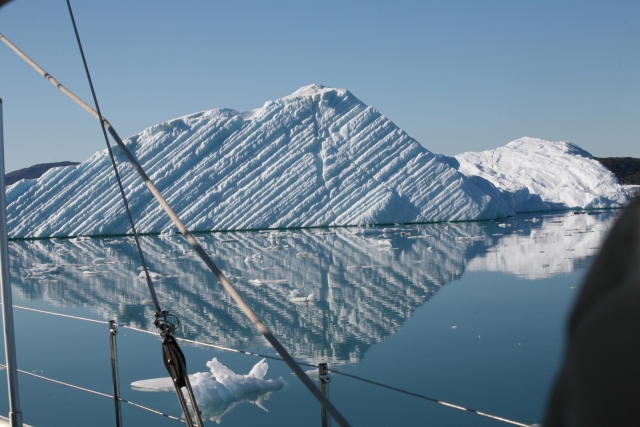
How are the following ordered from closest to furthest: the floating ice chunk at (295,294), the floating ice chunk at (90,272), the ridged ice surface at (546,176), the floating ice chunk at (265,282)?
the floating ice chunk at (295,294) → the floating ice chunk at (265,282) → the floating ice chunk at (90,272) → the ridged ice surface at (546,176)

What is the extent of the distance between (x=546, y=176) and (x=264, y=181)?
1149 cm

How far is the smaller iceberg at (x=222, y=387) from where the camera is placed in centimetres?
271

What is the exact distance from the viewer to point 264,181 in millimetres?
14070

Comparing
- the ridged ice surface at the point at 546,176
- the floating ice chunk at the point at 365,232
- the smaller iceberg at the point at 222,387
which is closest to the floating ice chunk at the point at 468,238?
the floating ice chunk at the point at 365,232

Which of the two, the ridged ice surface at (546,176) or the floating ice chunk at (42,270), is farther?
the ridged ice surface at (546,176)

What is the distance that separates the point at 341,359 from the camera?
3.38 meters

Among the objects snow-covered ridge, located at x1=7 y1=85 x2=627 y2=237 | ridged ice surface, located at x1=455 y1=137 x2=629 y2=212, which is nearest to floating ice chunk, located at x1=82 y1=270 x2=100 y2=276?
snow-covered ridge, located at x1=7 y1=85 x2=627 y2=237

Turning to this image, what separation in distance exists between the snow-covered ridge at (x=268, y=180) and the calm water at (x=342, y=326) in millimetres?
4901

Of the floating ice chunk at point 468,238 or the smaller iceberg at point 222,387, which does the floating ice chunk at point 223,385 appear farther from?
the floating ice chunk at point 468,238

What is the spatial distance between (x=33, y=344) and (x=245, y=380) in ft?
5.85

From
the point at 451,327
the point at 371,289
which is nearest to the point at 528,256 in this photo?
the point at 371,289

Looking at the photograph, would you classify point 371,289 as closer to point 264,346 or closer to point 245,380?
point 264,346

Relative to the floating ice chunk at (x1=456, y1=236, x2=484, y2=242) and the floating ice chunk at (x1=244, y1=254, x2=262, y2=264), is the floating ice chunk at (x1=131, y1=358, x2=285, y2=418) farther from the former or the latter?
the floating ice chunk at (x1=456, y1=236, x2=484, y2=242)

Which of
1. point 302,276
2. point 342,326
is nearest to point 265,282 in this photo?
point 302,276
